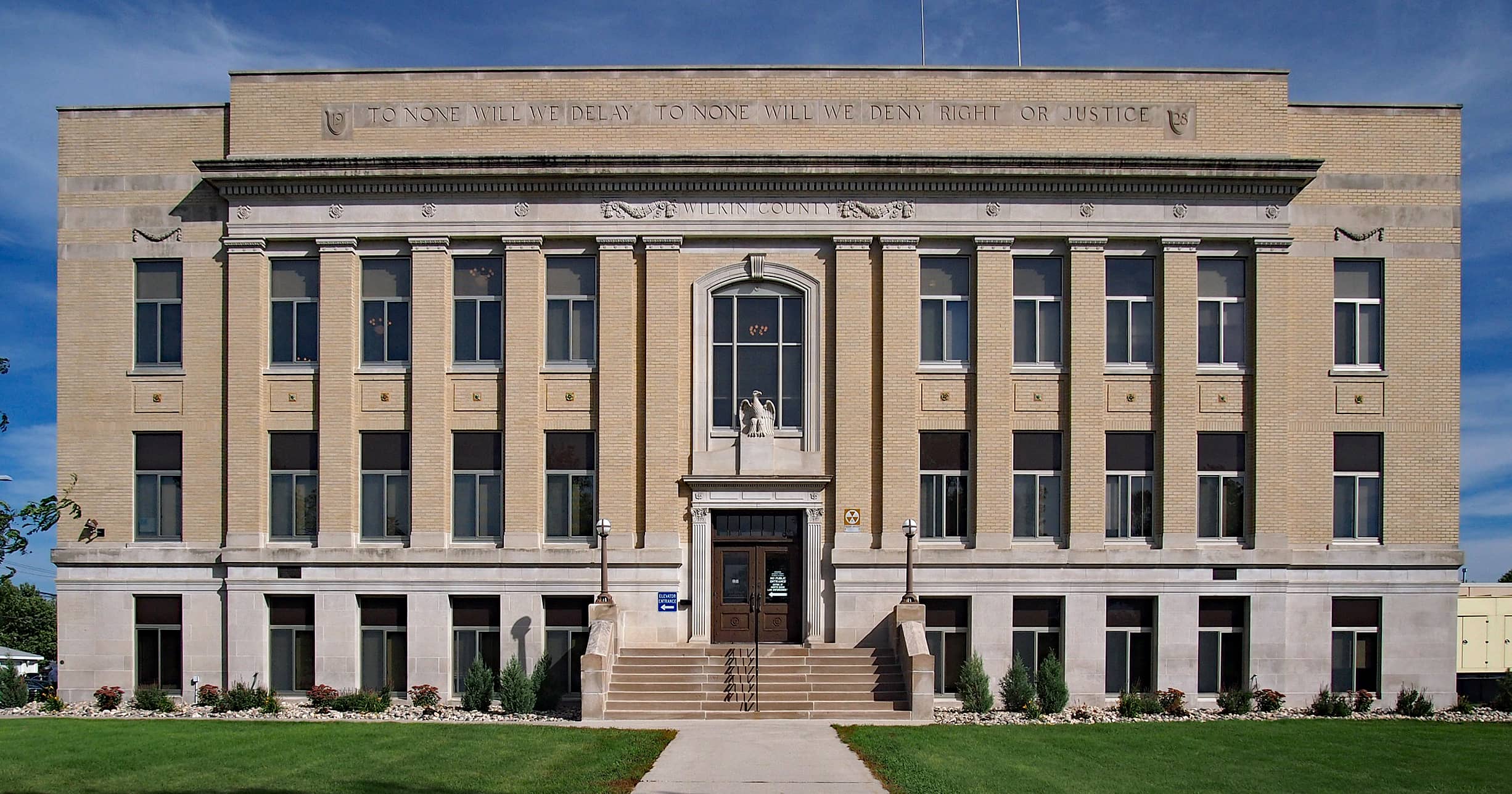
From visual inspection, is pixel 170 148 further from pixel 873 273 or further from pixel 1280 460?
pixel 1280 460

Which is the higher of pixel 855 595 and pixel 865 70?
pixel 865 70

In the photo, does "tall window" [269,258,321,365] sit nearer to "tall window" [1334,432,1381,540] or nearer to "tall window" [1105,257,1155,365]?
"tall window" [1105,257,1155,365]

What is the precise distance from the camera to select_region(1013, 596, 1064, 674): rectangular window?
80.1ft

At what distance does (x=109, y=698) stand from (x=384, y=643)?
5.81m

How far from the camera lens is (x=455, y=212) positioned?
977 inches

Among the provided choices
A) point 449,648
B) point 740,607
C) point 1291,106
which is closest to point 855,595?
point 740,607

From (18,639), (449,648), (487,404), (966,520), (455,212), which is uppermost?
(455,212)

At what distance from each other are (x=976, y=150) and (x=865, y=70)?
9.98 feet

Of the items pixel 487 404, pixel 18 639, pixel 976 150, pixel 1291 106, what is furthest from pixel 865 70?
pixel 18 639

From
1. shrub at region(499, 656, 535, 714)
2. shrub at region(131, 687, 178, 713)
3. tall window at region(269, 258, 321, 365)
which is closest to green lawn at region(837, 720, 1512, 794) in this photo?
shrub at region(499, 656, 535, 714)

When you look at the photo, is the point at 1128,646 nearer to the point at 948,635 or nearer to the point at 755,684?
the point at 948,635

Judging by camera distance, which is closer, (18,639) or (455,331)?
(455,331)

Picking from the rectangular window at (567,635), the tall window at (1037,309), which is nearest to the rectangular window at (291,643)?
the rectangular window at (567,635)

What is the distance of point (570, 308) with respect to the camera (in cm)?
2503
